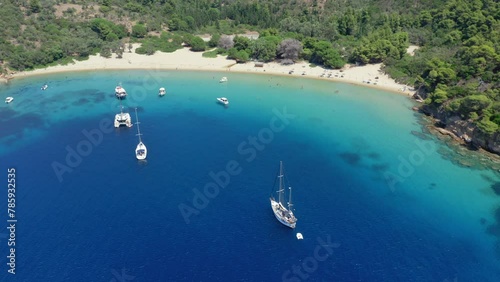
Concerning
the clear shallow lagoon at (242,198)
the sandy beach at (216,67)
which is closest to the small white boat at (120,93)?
the clear shallow lagoon at (242,198)

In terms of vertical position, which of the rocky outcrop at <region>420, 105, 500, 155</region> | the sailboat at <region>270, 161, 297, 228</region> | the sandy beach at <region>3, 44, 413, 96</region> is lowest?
the sandy beach at <region>3, 44, 413, 96</region>

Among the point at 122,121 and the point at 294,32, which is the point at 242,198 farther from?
the point at 294,32

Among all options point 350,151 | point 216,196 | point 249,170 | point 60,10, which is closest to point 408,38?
point 350,151

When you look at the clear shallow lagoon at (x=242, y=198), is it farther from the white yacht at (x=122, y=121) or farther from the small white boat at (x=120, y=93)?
the small white boat at (x=120, y=93)

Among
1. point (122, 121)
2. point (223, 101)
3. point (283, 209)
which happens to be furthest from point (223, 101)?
point (283, 209)

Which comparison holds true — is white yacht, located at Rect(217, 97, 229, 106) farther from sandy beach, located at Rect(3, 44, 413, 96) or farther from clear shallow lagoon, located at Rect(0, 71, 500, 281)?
sandy beach, located at Rect(3, 44, 413, 96)

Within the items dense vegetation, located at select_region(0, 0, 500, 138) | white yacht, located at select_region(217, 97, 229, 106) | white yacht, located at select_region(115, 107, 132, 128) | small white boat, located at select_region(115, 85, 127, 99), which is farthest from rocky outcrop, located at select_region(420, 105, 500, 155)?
small white boat, located at select_region(115, 85, 127, 99)
